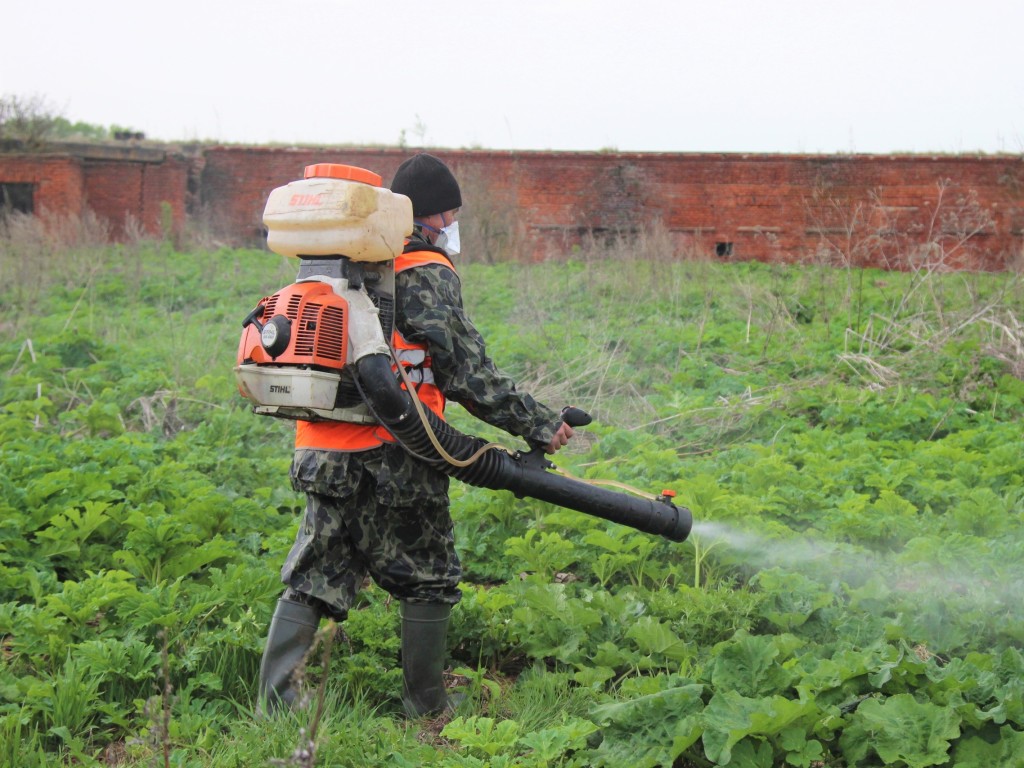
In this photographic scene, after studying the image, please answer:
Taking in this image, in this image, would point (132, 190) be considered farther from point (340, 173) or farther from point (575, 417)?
point (575, 417)

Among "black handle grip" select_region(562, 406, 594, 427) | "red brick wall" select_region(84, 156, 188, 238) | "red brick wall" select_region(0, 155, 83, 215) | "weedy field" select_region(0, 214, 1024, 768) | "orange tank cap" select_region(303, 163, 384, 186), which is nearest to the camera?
"weedy field" select_region(0, 214, 1024, 768)

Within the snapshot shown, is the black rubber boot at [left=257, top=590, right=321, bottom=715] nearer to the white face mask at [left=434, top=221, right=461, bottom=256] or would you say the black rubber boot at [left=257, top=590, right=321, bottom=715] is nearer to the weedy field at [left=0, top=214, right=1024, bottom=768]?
the weedy field at [left=0, top=214, right=1024, bottom=768]

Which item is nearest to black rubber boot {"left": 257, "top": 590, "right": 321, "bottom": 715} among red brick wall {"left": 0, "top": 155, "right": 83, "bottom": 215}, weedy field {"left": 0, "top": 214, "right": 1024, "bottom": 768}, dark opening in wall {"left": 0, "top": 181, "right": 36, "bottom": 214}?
weedy field {"left": 0, "top": 214, "right": 1024, "bottom": 768}

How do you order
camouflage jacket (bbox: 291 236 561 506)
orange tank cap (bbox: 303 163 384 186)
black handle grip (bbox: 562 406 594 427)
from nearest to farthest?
orange tank cap (bbox: 303 163 384 186) < camouflage jacket (bbox: 291 236 561 506) < black handle grip (bbox: 562 406 594 427)

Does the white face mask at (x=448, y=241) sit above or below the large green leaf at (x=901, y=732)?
above

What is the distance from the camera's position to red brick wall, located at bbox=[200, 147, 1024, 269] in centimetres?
2130

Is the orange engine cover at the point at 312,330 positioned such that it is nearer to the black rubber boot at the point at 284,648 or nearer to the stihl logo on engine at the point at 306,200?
the stihl logo on engine at the point at 306,200

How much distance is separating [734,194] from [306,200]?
20.3 m

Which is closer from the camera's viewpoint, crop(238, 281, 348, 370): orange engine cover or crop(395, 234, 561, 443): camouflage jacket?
crop(238, 281, 348, 370): orange engine cover

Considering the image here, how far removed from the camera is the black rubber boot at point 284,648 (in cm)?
344

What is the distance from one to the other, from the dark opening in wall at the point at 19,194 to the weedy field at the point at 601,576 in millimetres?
16302

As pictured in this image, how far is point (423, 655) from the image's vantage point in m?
3.61

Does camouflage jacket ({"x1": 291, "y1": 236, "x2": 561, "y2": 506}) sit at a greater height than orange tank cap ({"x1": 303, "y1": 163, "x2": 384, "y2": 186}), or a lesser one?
lesser

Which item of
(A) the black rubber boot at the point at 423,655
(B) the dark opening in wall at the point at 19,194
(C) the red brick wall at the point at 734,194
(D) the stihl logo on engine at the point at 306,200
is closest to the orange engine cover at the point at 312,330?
(D) the stihl logo on engine at the point at 306,200
